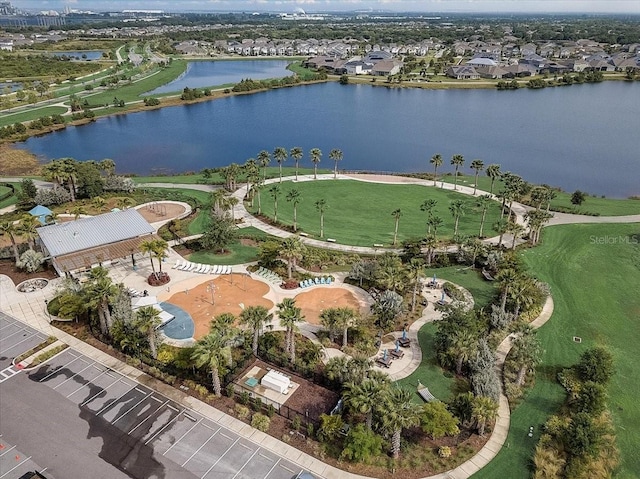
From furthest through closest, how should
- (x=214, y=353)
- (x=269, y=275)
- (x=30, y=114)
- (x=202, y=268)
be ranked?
(x=30, y=114) → (x=202, y=268) → (x=269, y=275) → (x=214, y=353)

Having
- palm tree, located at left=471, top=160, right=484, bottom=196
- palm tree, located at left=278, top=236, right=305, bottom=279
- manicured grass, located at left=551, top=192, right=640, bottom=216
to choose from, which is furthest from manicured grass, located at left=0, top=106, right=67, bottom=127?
manicured grass, located at left=551, top=192, right=640, bottom=216

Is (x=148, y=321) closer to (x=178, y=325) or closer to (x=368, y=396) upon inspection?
(x=178, y=325)

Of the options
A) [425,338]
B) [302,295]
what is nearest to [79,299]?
[302,295]

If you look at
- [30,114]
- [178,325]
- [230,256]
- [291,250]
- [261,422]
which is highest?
[30,114]

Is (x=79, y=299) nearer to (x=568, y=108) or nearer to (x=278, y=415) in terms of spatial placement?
(x=278, y=415)

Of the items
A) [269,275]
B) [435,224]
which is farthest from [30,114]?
[435,224]

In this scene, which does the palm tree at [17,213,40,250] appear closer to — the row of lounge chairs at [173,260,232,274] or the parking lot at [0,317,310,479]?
the row of lounge chairs at [173,260,232,274]
